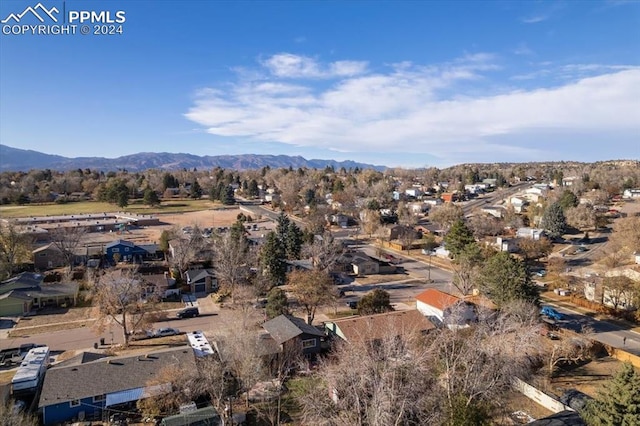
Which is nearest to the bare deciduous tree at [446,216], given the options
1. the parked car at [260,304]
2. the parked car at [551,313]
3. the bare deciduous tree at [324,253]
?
the bare deciduous tree at [324,253]

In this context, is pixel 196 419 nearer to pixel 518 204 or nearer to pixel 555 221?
pixel 555 221

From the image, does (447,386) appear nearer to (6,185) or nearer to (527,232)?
(527,232)

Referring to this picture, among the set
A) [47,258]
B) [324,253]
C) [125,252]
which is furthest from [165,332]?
[47,258]

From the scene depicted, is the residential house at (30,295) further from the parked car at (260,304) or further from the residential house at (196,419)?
the residential house at (196,419)

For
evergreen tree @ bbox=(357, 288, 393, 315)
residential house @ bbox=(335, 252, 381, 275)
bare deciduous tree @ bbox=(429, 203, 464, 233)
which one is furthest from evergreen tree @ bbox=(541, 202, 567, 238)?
evergreen tree @ bbox=(357, 288, 393, 315)

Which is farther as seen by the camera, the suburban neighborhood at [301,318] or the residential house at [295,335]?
the residential house at [295,335]
